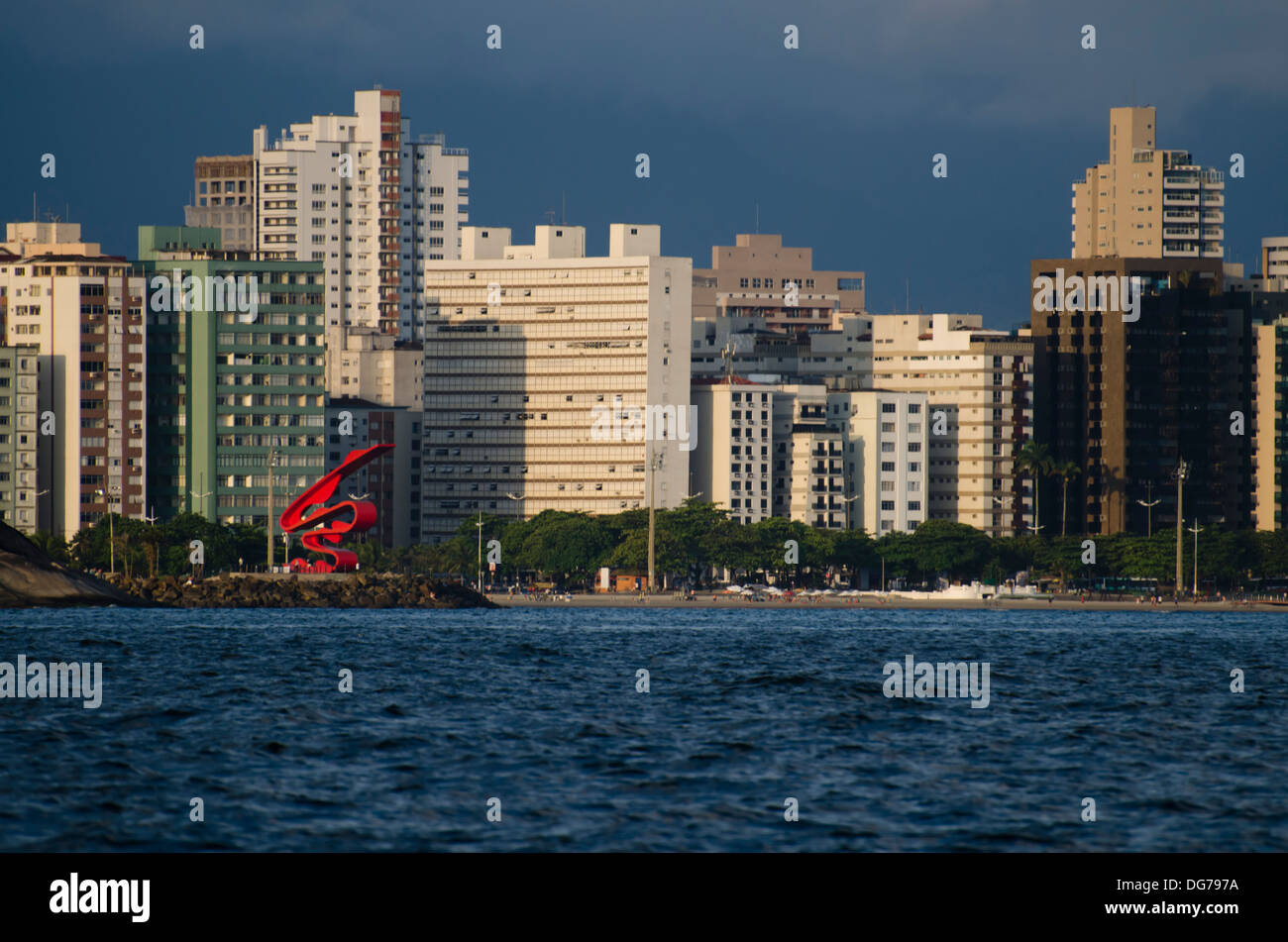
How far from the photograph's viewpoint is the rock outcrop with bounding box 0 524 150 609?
123 m

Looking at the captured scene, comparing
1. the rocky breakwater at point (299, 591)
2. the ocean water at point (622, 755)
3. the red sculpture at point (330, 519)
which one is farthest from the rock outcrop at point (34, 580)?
the ocean water at point (622, 755)

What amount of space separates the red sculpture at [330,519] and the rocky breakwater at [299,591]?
2.83m

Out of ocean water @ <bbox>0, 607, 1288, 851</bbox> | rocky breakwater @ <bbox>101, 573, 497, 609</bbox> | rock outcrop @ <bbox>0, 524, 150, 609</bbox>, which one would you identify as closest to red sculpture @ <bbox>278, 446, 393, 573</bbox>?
rocky breakwater @ <bbox>101, 573, 497, 609</bbox>

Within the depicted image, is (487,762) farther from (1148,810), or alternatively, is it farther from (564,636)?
(564,636)

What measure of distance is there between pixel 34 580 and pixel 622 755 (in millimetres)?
87358

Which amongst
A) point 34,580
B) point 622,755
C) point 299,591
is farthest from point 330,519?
point 622,755

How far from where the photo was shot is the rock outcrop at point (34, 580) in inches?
4828

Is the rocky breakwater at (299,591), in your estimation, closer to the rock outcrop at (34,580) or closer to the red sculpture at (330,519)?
the red sculpture at (330,519)

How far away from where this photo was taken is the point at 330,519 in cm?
17475

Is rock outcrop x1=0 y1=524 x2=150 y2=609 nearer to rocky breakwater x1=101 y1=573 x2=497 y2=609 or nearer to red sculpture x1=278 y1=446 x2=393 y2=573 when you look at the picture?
rocky breakwater x1=101 y1=573 x2=497 y2=609

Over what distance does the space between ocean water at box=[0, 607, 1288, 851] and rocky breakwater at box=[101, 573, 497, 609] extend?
2675 inches

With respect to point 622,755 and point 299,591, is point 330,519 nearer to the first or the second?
point 299,591

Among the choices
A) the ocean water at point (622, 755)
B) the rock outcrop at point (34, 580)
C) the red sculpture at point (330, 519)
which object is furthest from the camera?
the red sculpture at point (330, 519)
